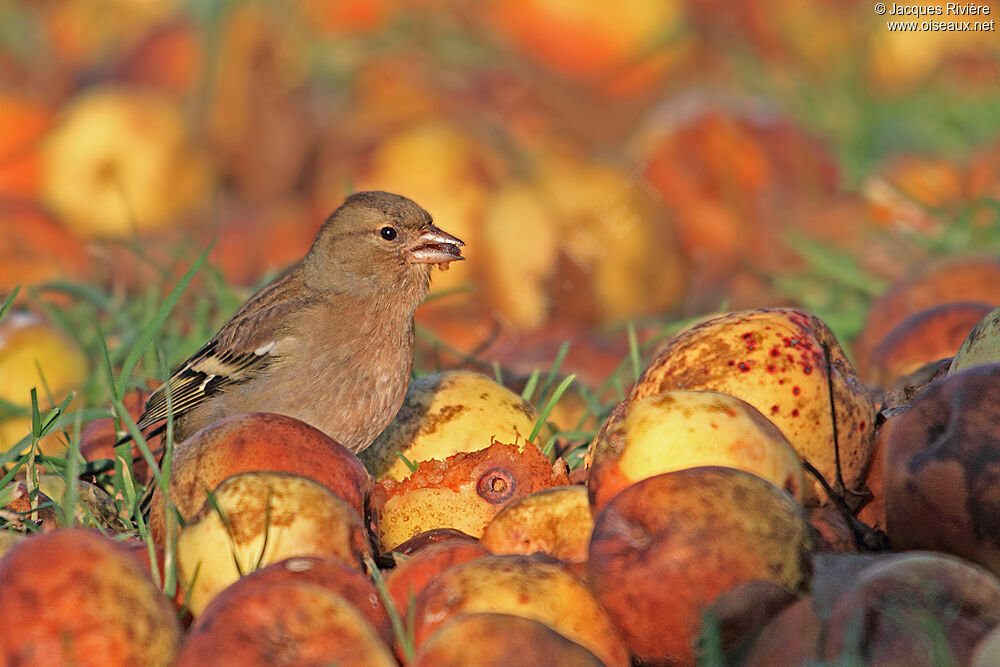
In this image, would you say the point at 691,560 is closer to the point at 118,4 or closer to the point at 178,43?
the point at 178,43

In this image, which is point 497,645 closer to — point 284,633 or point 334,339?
point 284,633

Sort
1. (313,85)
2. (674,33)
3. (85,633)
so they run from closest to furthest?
→ (85,633), (313,85), (674,33)

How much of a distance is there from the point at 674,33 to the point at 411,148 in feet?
16.6

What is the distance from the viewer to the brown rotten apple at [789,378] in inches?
114

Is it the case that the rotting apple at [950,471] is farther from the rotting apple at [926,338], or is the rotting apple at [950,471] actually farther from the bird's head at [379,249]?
the bird's head at [379,249]

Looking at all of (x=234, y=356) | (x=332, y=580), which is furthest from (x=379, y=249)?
(x=332, y=580)

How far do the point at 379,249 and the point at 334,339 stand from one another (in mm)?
396

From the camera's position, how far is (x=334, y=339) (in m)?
3.74

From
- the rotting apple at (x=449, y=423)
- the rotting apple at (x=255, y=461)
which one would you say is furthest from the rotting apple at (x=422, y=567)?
the rotting apple at (x=449, y=423)

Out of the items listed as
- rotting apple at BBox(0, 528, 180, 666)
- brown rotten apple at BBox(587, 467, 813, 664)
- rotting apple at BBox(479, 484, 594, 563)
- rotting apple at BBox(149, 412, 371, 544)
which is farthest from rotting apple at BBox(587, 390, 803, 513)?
rotting apple at BBox(0, 528, 180, 666)

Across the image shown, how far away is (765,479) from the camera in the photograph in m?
2.46

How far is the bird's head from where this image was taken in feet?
12.9

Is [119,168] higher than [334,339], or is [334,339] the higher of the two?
[334,339]

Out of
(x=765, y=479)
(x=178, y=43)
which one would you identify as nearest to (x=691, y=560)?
(x=765, y=479)
